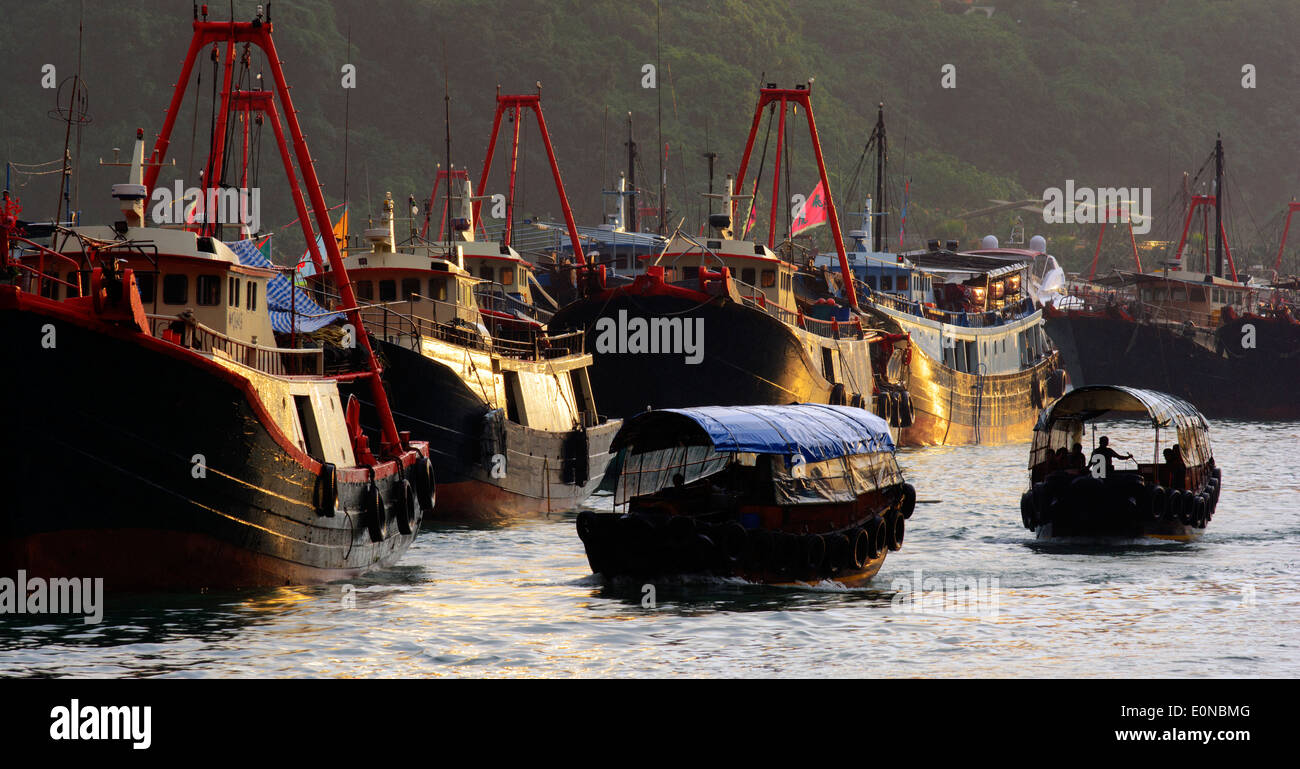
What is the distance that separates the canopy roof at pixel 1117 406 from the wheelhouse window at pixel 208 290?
18997 millimetres

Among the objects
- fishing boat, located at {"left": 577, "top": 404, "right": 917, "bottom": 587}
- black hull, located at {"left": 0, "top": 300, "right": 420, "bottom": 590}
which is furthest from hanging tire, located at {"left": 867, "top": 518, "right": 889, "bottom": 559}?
black hull, located at {"left": 0, "top": 300, "right": 420, "bottom": 590}

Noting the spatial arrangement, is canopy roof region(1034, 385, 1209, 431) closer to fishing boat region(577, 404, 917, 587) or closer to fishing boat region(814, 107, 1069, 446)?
fishing boat region(577, 404, 917, 587)

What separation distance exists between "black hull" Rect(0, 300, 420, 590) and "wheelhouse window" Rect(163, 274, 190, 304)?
128 inches

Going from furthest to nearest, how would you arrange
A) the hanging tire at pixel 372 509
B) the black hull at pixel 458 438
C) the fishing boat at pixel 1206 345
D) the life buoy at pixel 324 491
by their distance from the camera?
the fishing boat at pixel 1206 345
the black hull at pixel 458 438
the hanging tire at pixel 372 509
the life buoy at pixel 324 491

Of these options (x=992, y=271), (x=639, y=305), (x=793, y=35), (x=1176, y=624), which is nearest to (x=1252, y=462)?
(x=992, y=271)

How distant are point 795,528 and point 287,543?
8.46 meters

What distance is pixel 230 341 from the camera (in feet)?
77.9

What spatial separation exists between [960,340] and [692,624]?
4416 centimetres

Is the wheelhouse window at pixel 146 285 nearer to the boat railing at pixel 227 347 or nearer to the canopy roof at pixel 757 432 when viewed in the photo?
the boat railing at pixel 227 347

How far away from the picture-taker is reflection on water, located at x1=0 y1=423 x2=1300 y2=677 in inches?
822

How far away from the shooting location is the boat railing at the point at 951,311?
198 ft

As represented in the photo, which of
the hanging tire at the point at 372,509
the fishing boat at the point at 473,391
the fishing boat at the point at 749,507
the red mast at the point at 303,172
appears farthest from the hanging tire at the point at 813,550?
the fishing boat at the point at 473,391

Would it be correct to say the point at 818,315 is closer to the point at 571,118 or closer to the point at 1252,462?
the point at 1252,462
